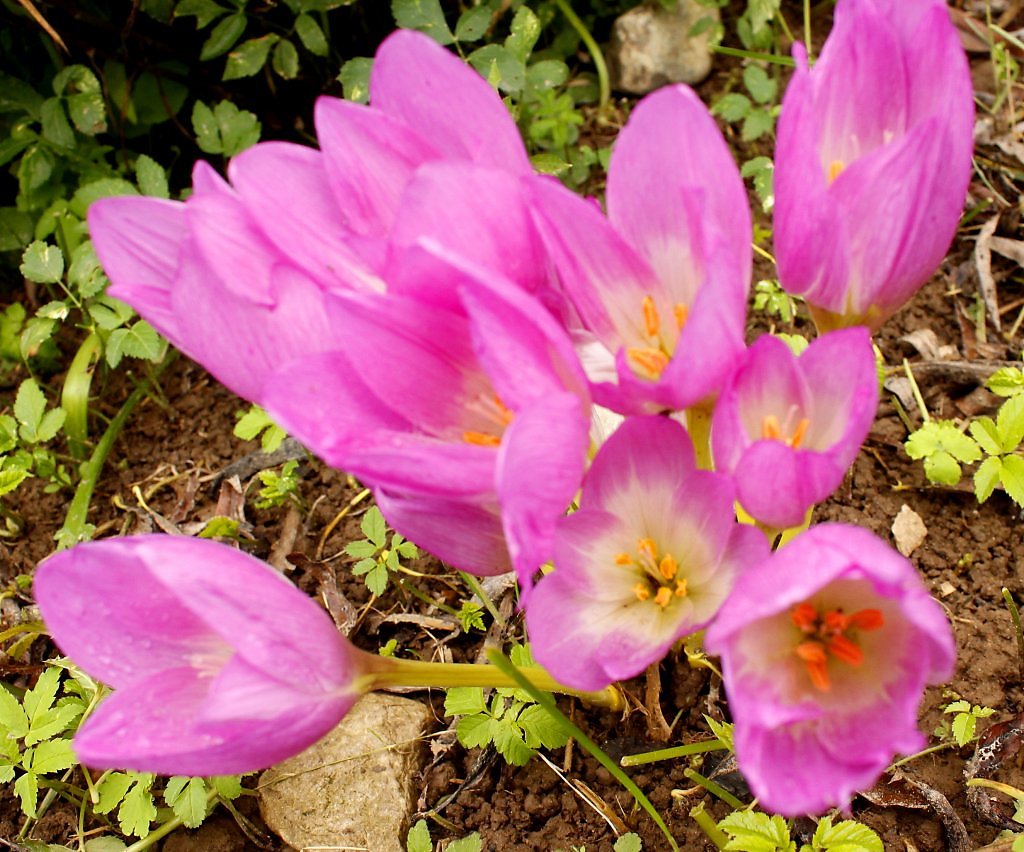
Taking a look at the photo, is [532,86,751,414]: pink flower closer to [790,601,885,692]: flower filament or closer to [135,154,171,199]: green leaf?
[790,601,885,692]: flower filament

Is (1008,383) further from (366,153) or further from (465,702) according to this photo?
(366,153)

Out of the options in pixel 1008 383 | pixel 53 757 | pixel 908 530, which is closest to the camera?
pixel 53 757

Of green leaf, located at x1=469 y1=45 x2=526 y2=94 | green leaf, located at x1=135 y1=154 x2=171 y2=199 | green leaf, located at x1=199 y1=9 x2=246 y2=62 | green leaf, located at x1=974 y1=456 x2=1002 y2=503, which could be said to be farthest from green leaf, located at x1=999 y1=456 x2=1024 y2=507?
green leaf, located at x1=199 y1=9 x2=246 y2=62

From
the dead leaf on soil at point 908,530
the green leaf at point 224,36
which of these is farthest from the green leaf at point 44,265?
the dead leaf on soil at point 908,530

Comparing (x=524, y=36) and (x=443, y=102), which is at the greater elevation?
(x=443, y=102)

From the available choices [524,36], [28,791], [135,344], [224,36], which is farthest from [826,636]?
[224,36]

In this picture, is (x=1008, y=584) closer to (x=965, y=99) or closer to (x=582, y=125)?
(x=965, y=99)
